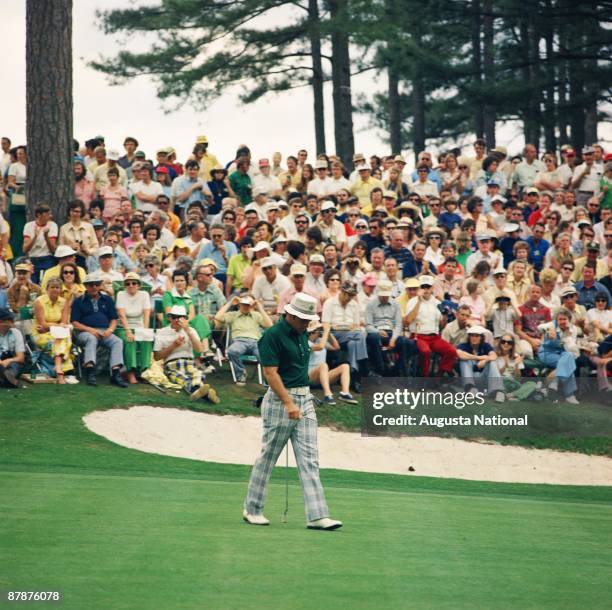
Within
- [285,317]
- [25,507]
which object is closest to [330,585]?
[285,317]

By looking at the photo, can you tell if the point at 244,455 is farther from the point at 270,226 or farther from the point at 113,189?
the point at 113,189

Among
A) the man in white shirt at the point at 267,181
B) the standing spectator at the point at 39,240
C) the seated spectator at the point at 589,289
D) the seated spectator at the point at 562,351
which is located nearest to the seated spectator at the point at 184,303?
the standing spectator at the point at 39,240

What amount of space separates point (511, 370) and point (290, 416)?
9.23 m

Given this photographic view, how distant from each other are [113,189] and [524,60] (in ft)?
43.2

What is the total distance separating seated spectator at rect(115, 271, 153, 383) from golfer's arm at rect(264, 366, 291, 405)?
7.66 metres

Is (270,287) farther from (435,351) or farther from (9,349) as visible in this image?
(9,349)

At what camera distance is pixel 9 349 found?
1600cm

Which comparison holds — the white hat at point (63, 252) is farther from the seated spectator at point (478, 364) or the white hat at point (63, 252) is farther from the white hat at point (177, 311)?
the seated spectator at point (478, 364)

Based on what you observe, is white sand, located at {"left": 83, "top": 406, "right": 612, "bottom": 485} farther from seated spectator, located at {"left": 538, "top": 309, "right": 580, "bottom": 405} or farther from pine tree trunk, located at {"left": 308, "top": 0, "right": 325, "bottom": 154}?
pine tree trunk, located at {"left": 308, "top": 0, "right": 325, "bottom": 154}

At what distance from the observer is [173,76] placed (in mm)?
30484

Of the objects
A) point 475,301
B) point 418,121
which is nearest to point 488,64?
point 418,121

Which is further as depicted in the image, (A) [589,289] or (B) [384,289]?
(A) [589,289]

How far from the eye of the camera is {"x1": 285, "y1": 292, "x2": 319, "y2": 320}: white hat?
9211 mm

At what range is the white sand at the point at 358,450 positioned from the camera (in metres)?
15.6
